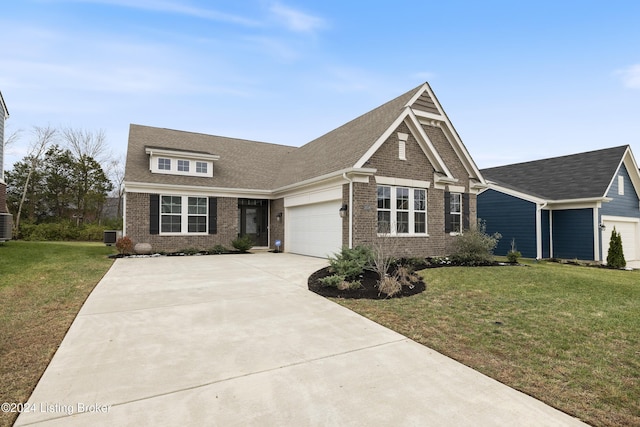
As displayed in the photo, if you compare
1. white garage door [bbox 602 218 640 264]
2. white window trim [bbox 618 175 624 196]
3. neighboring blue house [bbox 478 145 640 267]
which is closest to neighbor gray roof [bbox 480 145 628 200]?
neighboring blue house [bbox 478 145 640 267]

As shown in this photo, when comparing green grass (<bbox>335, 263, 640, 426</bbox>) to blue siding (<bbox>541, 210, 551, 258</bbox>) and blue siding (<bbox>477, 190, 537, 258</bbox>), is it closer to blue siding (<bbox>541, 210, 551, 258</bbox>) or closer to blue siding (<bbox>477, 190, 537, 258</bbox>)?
blue siding (<bbox>477, 190, 537, 258</bbox>)

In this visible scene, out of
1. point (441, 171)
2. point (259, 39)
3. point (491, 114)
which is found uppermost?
point (259, 39)

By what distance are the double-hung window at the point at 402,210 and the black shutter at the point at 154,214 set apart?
9862mm

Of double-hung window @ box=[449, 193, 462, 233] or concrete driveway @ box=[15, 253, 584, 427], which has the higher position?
→ double-hung window @ box=[449, 193, 462, 233]

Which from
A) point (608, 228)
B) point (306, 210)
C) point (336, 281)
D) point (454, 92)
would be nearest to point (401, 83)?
point (454, 92)

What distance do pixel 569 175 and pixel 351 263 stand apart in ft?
53.0

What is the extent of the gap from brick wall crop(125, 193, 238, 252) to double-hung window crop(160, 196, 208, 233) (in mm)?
397

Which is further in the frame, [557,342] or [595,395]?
[557,342]

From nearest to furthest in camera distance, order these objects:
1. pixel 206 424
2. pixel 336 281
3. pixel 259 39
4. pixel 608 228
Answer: pixel 206 424 → pixel 336 281 → pixel 259 39 → pixel 608 228

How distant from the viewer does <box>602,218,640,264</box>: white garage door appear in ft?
52.7

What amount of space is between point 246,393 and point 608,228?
20078 mm

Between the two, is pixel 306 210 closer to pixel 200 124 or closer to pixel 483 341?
pixel 483 341

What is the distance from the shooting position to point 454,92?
1634cm

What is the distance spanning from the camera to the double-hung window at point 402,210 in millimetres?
11695
